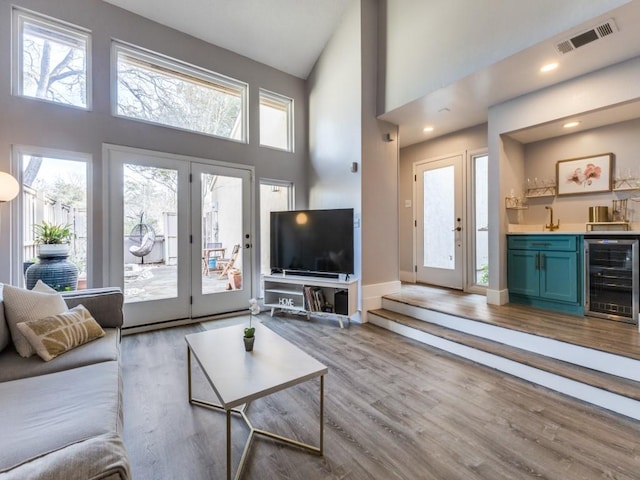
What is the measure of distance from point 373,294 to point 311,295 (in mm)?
828

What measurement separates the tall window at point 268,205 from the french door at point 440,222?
2325mm

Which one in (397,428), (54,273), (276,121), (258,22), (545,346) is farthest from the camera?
(276,121)

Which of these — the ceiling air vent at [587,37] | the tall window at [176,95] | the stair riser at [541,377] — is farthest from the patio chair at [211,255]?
the ceiling air vent at [587,37]

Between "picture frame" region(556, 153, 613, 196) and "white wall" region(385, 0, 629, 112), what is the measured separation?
1.86m

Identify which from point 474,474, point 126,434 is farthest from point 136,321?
point 474,474

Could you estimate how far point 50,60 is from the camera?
122 inches

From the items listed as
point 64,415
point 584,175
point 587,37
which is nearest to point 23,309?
point 64,415

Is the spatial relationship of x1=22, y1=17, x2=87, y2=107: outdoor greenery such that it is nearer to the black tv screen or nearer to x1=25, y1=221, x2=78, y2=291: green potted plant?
x1=25, y1=221, x2=78, y2=291: green potted plant

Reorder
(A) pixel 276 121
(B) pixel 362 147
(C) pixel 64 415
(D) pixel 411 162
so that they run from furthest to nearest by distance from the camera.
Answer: (D) pixel 411 162 < (A) pixel 276 121 < (B) pixel 362 147 < (C) pixel 64 415

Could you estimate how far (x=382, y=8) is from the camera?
3787 millimetres

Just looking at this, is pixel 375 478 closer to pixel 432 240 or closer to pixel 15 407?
pixel 15 407

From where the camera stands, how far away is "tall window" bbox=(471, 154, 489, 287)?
14.2 feet

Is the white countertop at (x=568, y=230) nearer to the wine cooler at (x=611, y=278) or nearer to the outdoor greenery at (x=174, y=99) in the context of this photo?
the wine cooler at (x=611, y=278)

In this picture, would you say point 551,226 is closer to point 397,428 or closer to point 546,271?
point 546,271
